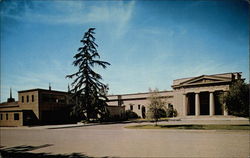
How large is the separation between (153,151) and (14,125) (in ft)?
106

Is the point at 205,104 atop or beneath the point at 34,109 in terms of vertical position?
beneath

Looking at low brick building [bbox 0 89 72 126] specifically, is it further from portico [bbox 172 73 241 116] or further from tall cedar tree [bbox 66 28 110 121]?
portico [bbox 172 73 241 116]

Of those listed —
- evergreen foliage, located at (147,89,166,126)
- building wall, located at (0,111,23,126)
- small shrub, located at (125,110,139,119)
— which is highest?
evergreen foliage, located at (147,89,166,126)

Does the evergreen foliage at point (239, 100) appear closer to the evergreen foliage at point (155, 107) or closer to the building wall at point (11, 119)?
the evergreen foliage at point (155, 107)

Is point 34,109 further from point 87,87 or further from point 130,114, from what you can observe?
point 130,114

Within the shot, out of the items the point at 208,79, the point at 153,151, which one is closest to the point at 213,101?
the point at 208,79

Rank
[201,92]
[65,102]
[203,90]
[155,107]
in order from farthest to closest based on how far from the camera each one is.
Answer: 1. [201,92]
2. [203,90]
3. [65,102]
4. [155,107]

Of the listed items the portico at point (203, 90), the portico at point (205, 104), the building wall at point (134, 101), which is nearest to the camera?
the portico at point (203, 90)

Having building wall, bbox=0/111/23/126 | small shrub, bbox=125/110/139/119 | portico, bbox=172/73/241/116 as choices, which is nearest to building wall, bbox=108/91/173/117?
small shrub, bbox=125/110/139/119

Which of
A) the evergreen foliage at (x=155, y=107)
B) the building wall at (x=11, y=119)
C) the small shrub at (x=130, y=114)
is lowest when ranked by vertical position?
the small shrub at (x=130, y=114)

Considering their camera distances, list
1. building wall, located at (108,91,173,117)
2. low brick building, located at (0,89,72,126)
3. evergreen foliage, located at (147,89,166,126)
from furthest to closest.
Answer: building wall, located at (108,91,173,117) → low brick building, located at (0,89,72,126) → evergreen foliage, located at (147,89,166,126)

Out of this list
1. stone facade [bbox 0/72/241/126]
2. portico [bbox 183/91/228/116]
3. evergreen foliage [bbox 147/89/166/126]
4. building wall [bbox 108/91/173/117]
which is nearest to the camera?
evergreen foliage [bbox 147/89/166/126]

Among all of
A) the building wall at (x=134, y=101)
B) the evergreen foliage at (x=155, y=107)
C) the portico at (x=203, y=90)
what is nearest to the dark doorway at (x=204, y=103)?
the portico at (x=203, y=90)

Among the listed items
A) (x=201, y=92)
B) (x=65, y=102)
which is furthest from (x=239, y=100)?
(x=65, y=102)
